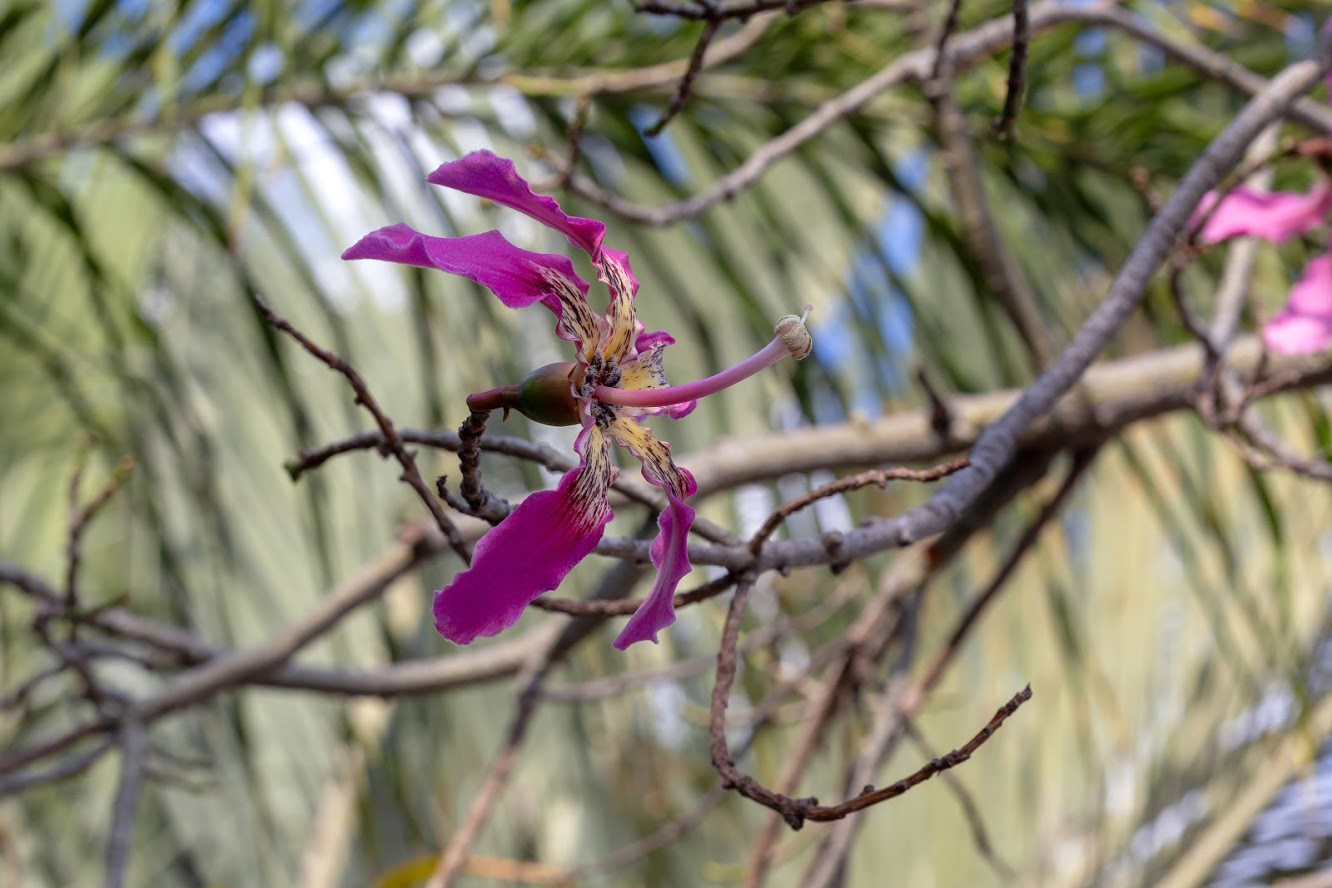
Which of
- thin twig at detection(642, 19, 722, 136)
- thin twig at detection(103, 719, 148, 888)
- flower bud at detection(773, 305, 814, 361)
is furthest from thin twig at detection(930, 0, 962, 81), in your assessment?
thin twig at detection(103, 719, 148, 888)

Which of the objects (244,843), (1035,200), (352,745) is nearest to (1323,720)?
(1035,200)

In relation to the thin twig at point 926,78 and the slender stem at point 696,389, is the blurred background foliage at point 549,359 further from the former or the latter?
the slender stem at point 696,389

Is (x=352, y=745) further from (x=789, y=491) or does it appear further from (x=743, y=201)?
(x=743, y=201)

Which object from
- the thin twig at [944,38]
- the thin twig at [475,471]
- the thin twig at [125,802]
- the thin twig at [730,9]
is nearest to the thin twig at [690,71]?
the thin twig at [730,9]

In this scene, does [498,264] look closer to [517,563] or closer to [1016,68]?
[517,563]

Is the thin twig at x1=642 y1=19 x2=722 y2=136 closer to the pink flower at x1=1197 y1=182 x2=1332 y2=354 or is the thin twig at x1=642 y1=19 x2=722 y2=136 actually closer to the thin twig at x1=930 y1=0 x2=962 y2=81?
the thin twig at x1=930 y1=0 x2=962 y2=81

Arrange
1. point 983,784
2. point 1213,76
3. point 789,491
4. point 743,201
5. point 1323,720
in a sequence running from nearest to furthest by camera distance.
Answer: point 1213,76 → point 789,491 → point 743,201 → point 1323,720 → point 983,784

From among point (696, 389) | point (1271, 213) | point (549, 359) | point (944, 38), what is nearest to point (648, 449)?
point (696, 389)
